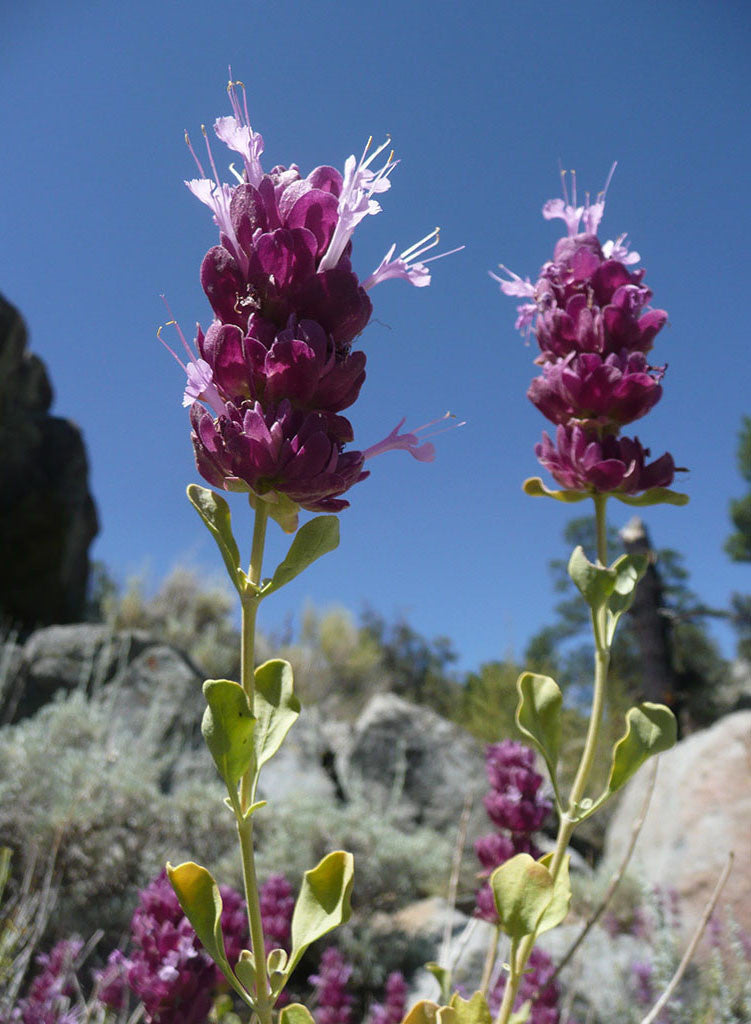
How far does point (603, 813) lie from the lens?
19.7 ft

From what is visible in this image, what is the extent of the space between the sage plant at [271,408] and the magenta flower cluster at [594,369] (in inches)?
17.6

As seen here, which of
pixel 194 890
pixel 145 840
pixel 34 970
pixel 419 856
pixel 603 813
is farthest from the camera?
pixel 603 813

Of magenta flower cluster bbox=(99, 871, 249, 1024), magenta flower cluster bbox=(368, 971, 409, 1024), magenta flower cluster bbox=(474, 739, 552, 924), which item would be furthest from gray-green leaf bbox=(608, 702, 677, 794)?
magenta flower cluster bbox=(368, 971, 409, 1024)

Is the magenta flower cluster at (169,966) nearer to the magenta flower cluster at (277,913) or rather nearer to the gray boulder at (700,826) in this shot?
the magenta flower cluster at (277,913)

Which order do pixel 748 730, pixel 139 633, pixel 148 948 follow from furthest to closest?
pixel 139 633 < pixel 748 730 < pixel 148 948

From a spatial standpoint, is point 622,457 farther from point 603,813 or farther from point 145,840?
point 603,813

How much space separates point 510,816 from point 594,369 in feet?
3.78

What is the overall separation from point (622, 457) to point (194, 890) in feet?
2.66

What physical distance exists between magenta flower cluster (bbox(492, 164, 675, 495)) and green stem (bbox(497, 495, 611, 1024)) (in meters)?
0.09

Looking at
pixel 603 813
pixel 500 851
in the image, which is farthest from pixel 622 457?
pixel 603 813

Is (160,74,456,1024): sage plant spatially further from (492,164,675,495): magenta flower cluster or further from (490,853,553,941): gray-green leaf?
(492,164,675,495): magenta flower cluster

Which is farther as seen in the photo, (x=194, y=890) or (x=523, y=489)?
(x=523, y=489)

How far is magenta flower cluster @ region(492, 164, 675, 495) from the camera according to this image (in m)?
1.03

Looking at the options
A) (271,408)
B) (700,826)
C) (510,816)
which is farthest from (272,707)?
(700,826)
